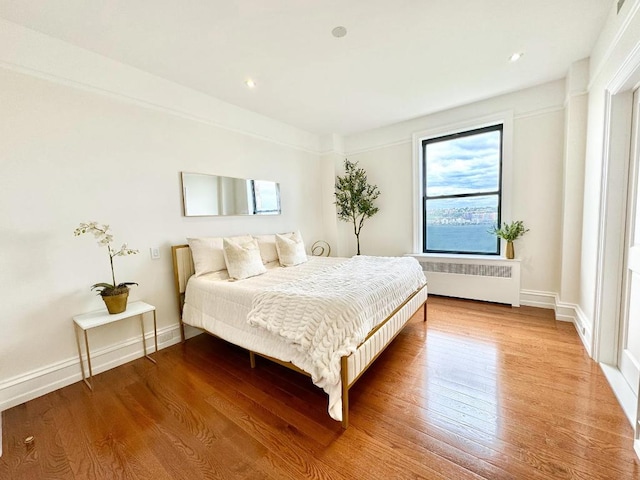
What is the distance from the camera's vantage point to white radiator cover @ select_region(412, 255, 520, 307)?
342 centimetres

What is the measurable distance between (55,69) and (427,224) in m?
4.51

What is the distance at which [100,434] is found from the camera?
1.61m

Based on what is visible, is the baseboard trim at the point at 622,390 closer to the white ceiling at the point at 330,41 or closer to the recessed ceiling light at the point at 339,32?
the white ceiling at the point at 330,41

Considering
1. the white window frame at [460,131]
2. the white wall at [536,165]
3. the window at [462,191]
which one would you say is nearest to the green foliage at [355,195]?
the white window frame at [460,131]

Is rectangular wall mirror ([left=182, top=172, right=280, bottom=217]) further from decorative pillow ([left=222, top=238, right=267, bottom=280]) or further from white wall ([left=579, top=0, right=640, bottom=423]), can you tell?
white wall ([left=579, top=0, right=640, bottom=423])

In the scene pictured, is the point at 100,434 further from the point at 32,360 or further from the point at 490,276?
the point at 490,276

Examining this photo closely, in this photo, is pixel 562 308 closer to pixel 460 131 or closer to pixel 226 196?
pixel 460 131

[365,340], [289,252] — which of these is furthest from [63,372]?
[365,340]

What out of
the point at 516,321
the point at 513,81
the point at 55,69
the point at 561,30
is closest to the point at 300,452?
the point at 516,321

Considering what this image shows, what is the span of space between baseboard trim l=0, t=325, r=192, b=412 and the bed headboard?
1.20ft

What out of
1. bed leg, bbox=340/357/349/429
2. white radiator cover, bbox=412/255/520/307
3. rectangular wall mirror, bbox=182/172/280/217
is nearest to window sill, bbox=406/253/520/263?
white radiator cover, bbox=412/255/520/307

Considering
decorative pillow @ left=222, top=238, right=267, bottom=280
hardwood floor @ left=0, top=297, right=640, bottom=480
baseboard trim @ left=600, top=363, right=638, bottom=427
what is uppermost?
decorative pillow @ left=222, top=238, right=267, bottom=280

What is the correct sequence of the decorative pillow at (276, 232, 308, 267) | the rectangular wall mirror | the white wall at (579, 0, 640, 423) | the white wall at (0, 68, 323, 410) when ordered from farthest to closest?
the decorative pillow at (276, 232, 308, 267), the rectangular wall mirror, the white wall at (0, 68, 323, 410), the white wall at (579, 0, 640, 423)

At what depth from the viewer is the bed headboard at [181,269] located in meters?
2.72
